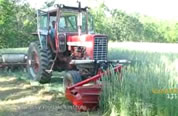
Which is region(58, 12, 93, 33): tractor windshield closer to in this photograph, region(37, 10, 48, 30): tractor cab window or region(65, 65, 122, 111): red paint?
region(37, 10, 48, 30): tractor cab window

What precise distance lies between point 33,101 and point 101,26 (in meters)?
26.9

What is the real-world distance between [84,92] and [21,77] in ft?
15.9

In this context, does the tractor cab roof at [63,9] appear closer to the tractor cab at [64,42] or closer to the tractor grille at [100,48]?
the tractor cab at [64,42]

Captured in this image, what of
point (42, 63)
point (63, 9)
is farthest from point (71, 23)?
point (42, 63)

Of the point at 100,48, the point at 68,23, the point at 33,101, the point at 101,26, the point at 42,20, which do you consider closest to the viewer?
the point at 33,101

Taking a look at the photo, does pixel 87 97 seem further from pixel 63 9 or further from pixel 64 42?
pixel 63 9

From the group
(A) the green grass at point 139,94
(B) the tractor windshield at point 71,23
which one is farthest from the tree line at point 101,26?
(A) the green grass at point 139,94

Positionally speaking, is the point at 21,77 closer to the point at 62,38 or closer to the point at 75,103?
the point at 62,38

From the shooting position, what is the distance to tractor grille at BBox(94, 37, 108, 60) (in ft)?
27.0

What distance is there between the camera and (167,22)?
5359 centimetres

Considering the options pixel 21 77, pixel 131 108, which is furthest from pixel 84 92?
pixel 21 77

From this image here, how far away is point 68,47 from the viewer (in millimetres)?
9305

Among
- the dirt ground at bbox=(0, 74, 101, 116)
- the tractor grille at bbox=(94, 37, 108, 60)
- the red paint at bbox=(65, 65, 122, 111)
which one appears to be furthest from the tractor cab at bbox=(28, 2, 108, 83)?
the red paint at bbox=(65, 65, 122, 111)

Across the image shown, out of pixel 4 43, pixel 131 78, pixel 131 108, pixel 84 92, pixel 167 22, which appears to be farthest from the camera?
pixel 167 22
